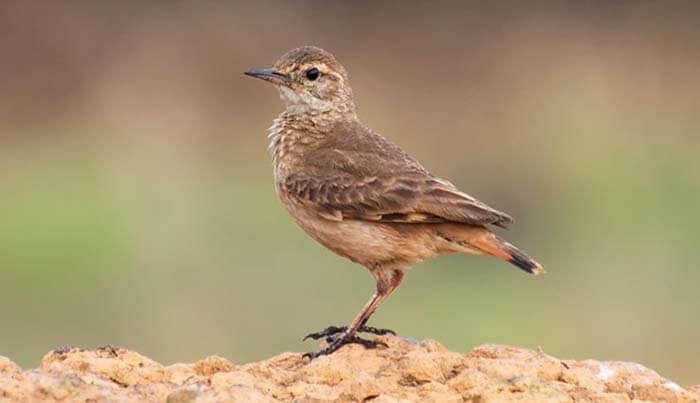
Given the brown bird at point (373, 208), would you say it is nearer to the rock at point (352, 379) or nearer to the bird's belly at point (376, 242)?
the bird's belly at point (376, 242)

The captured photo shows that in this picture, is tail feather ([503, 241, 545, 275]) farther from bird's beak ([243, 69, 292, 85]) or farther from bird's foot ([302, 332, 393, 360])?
bird's beak ([243, 69, 292, 85])

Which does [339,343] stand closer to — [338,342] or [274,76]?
[338,342]

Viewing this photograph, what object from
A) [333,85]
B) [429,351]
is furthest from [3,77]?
[429,351]

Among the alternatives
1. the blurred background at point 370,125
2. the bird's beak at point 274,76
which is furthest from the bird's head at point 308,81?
the blurred background at point 370,125

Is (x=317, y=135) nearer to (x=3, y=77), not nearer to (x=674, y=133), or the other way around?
(x=674, y=133)

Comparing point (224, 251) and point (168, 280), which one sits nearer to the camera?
point (168, 280)

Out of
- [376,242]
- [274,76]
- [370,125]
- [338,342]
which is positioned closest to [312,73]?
[274,76]
